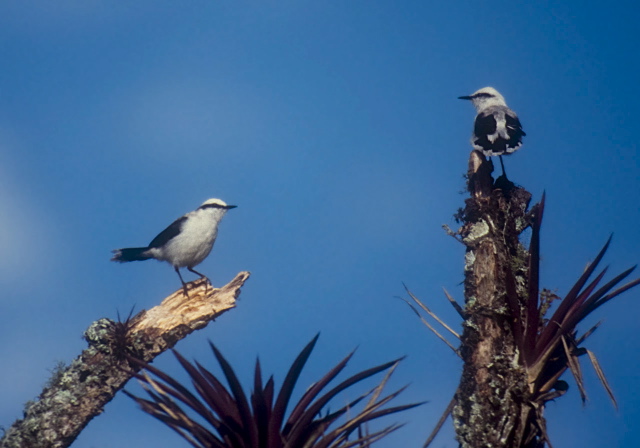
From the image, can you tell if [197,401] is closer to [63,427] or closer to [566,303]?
[63,427]

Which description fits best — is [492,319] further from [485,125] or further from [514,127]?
[514,127]

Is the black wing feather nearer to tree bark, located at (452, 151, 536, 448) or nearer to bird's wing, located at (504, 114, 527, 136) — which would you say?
bird's wing, located at (504, 114, 527, 136)

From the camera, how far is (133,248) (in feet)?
23.0

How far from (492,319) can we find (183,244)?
14.1ft

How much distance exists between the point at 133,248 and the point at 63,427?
9.26 feet

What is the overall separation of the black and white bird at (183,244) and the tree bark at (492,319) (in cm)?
358

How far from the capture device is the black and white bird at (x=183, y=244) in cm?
717

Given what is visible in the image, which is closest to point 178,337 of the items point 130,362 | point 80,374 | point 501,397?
point 130,362

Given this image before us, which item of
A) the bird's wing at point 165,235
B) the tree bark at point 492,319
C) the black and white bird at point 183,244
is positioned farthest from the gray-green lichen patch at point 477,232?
the bird's wing at point 165,235

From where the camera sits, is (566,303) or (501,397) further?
(566,303)

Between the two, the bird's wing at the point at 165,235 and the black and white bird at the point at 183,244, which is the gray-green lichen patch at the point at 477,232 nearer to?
the black and white bird at the point at 183,244

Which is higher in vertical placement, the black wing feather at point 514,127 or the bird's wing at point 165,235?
the black wing feather at point 514,127

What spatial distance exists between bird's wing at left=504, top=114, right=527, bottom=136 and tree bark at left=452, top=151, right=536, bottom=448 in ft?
3.15

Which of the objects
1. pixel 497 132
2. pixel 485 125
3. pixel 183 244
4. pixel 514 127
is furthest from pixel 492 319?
pixel 183 244
